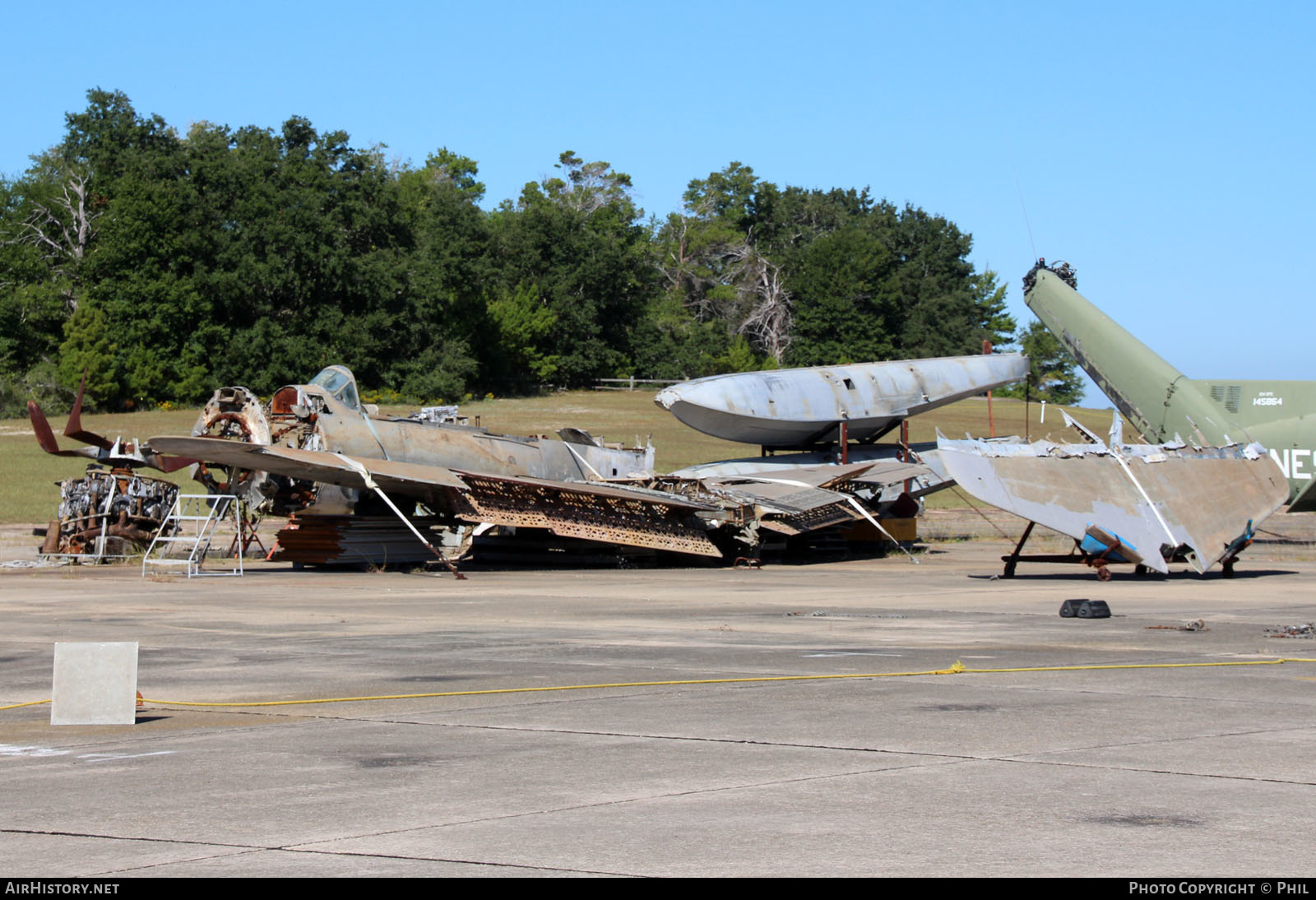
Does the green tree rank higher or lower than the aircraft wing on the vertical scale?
higher

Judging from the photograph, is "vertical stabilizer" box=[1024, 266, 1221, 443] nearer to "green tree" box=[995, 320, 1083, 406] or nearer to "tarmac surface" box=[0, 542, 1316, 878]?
"tarmac surface" box=[0, 542, 1316, 878]

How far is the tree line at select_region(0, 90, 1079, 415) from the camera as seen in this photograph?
66688 millimetres

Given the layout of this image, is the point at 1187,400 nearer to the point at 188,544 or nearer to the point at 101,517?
the point at 188,544

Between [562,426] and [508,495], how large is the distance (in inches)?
1344

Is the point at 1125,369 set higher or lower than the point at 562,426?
higher

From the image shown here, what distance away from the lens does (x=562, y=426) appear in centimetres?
5681

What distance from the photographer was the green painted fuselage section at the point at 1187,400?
27.4m

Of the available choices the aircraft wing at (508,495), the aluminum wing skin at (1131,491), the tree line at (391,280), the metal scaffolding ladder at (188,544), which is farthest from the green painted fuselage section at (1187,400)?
the tree line at (391,280)

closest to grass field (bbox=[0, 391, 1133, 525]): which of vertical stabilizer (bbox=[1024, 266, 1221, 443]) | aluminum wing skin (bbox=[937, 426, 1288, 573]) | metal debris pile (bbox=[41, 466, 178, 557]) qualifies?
Answer: vertical stabilizer (bbox=[1024, 266, 1221, 443])

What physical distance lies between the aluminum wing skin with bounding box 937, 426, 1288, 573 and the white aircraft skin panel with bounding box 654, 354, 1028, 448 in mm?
8448

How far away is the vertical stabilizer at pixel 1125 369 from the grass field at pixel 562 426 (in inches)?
160

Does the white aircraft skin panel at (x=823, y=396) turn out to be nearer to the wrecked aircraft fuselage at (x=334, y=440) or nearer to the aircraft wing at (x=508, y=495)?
the wrecked aircraft fuselage at (x=334, y=440)

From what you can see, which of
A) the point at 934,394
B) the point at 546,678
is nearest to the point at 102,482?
the point at 546,678

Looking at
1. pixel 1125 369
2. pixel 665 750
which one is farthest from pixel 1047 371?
pixel 665 750
